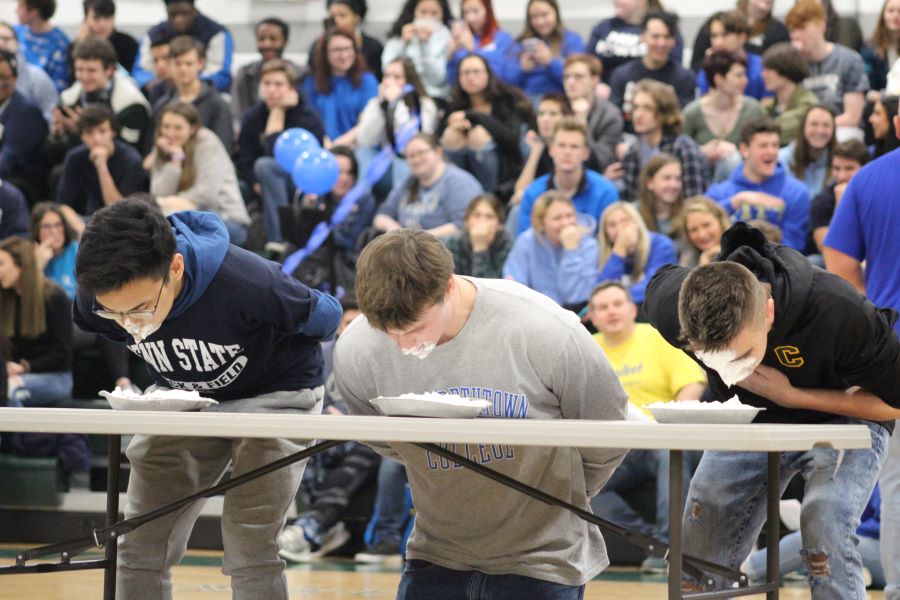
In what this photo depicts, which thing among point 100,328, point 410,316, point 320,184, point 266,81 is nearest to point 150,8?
point 266,81

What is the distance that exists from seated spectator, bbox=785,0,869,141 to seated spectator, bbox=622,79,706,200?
986mm

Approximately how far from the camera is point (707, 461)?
3129mm

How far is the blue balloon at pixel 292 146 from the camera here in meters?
7.27

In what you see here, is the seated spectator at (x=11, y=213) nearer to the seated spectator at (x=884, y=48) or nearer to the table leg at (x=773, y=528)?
the seated spectator at (x=884, y=48)

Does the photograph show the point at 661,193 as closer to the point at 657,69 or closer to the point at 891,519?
the point at 657,69

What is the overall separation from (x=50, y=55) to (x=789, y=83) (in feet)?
17.2

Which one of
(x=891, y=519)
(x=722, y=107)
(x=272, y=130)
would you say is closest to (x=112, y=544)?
(x=891, y=519)

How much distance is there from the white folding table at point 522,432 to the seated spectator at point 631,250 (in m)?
3.53

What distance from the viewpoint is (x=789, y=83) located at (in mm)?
7301

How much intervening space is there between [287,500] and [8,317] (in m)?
4.06

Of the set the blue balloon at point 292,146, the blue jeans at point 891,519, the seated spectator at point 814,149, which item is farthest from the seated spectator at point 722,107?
the blue jeans at point 891,519

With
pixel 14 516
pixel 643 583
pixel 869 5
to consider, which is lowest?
pixel 14 516

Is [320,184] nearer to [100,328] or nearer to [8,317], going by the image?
[8,317]

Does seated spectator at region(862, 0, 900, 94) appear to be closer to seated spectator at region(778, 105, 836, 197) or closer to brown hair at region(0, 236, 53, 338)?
seated spectator at region(778, 105, 836, 197)
